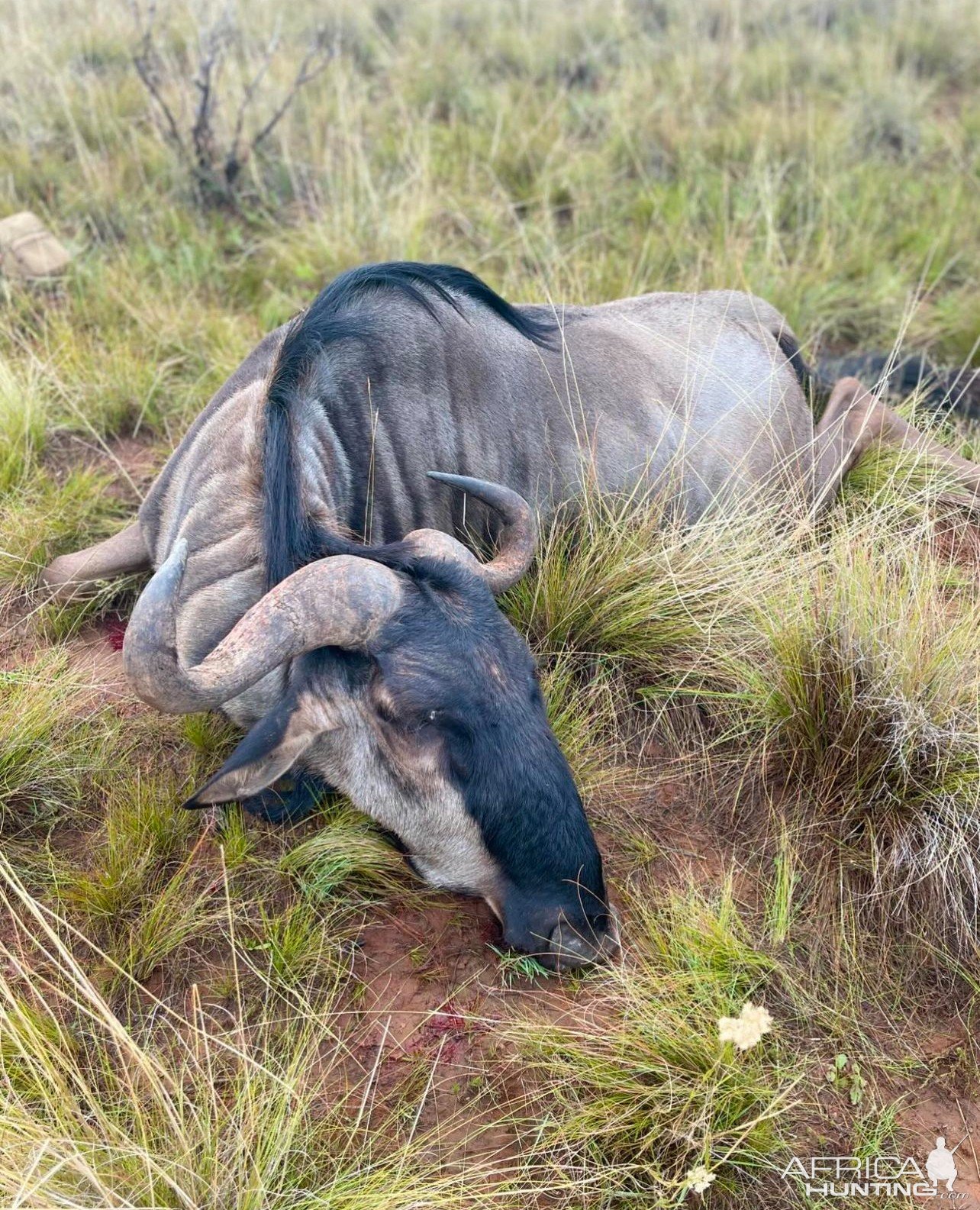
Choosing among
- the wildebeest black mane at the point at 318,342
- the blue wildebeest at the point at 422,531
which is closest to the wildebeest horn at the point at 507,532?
the blue wildebeest at the point at 422,531

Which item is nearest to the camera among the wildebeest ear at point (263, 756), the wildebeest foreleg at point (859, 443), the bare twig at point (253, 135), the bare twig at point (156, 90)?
the wildebeest ear at point (263, 756)

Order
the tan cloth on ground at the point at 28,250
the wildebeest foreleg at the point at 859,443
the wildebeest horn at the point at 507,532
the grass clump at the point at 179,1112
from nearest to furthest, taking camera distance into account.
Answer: the grass clump at the point at 179,1112 < the wildebeest horn at the point at 507,532 < the wildebeest foreleg at the point at 859,443 < the tan cloth on ground at the point at 28,250

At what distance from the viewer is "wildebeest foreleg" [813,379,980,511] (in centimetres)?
422

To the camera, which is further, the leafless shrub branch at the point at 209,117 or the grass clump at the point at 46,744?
the leafless shrub branch at the point at 209,117

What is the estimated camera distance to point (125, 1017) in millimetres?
2529

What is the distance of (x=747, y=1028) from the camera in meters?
2.02

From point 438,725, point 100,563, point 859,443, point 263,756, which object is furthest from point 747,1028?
point 859,443

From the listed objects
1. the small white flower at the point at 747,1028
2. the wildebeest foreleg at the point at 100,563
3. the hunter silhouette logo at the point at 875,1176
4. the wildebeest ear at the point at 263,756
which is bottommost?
the hunter silhouette logo at the point at 875,1176

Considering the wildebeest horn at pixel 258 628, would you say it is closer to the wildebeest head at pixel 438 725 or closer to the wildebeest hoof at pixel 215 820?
the wildebeest head at pixel 438 725

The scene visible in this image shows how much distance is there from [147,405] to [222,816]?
247 cm

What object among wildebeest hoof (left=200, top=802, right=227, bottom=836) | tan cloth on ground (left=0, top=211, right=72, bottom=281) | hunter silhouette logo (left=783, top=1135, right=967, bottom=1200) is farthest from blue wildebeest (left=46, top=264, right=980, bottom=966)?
tan cloth on ground (left=0, top=211, right=72, bottom=281)

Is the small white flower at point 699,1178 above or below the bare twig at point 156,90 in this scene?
below

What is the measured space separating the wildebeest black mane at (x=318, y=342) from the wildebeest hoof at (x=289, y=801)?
638mm

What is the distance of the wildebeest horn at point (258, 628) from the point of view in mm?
2326
